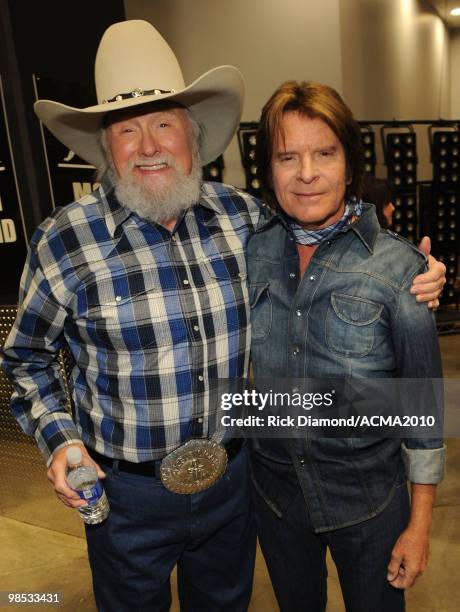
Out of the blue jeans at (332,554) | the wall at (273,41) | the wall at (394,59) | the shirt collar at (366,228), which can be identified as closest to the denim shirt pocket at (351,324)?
the shirt collar at (366,228)

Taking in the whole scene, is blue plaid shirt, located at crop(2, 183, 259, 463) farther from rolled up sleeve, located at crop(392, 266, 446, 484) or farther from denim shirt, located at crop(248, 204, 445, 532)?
rolled up sleeve, located at crop(392, 266, 446, 484)

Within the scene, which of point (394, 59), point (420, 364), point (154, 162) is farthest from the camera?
point (394, 59)

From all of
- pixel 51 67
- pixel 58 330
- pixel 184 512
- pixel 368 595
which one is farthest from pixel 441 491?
pixel 51 67

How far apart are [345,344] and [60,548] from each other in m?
2.27

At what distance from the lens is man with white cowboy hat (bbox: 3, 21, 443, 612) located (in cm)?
132

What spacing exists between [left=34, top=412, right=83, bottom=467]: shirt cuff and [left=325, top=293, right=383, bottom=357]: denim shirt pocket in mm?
712

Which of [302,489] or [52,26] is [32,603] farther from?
[52,26]

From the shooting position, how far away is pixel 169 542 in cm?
142

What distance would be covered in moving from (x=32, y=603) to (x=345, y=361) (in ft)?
6.60

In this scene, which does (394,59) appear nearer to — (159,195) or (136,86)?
(136,86)

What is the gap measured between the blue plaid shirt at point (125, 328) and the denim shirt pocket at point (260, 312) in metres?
0.04

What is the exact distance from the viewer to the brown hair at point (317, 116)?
1.18 m

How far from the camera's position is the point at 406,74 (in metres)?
7.34

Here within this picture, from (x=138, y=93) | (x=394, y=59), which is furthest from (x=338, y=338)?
(x=394, y=59)
